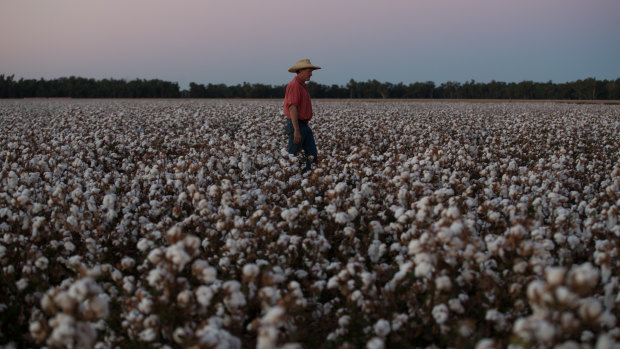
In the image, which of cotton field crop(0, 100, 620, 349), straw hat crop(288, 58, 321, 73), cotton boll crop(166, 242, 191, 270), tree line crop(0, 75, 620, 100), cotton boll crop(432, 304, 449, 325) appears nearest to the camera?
cotton field crop(0, 100, 620, 349)

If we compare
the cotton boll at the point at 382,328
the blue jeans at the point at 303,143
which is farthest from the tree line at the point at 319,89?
the cotton boll at the point at 382,328

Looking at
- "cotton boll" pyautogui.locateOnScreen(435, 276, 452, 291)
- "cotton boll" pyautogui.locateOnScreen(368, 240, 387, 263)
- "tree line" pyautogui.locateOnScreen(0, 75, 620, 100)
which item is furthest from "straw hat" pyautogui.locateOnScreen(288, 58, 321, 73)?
"tree line" pyautogui.locateOnScreen(0, 75, 620, 100)

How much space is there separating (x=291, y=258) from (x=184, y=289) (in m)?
1.46

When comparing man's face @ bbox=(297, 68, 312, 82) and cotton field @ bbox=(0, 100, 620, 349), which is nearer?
cotton field @ bbox=(0, 100, 620, 349)

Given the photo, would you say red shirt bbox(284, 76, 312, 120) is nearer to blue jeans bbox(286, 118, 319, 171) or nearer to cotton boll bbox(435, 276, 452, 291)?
blue jeans bbox(286, 118, 319, 171)

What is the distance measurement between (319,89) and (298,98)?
89.6 meters

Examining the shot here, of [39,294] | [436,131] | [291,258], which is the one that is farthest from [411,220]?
[436,131]

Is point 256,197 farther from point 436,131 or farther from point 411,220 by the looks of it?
point 436,131

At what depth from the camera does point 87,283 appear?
2574 millimetres

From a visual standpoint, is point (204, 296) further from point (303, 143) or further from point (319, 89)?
point (319, 89)

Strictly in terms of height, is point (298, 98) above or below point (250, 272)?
above

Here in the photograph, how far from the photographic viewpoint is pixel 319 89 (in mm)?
95938

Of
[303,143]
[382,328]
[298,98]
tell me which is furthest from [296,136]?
[382,328]

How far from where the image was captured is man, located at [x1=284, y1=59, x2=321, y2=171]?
8.15 meters
